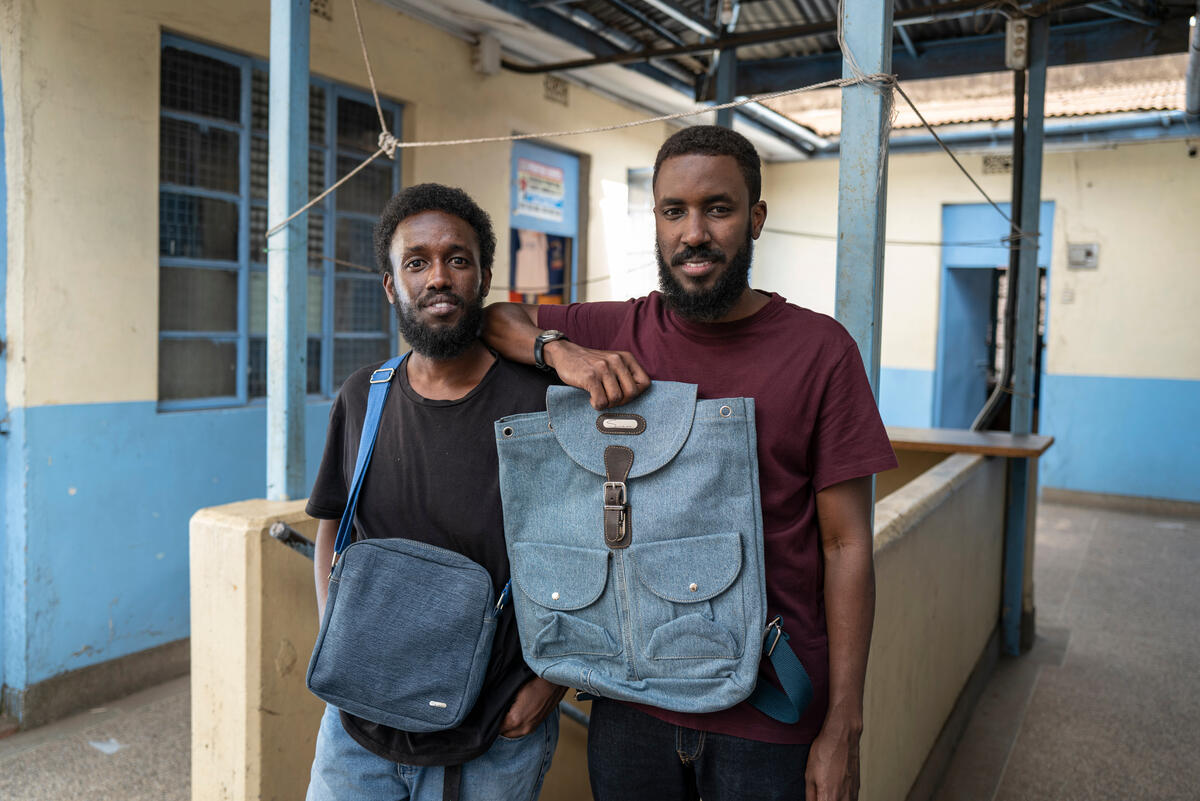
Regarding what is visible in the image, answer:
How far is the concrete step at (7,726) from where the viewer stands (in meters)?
3.53

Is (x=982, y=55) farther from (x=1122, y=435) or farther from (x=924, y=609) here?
(x=924, y=609)

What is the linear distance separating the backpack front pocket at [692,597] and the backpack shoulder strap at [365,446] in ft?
1.76

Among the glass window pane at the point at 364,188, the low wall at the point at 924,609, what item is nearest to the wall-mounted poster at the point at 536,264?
the glass window pane at the point at 364,188

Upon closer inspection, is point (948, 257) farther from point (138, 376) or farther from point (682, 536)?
point (682, 536)

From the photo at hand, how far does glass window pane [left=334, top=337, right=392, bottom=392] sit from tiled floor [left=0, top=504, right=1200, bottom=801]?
1883 mm

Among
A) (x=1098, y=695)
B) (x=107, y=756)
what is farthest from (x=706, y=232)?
(x=1098, y=695)

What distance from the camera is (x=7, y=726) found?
3.56 m

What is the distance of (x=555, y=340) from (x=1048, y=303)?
8.32m

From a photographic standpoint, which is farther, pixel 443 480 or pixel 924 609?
pixel 924 609

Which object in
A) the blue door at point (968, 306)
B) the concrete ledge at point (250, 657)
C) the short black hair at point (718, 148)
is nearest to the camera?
the short black hair at point (718, 148)

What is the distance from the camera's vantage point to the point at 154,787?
3.21 meters

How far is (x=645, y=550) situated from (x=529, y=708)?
1.27 feet

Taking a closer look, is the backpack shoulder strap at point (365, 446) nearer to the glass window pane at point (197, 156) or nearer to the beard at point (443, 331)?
the beard at point (443, 331)

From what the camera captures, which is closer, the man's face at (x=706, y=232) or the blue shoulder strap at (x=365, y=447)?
the man's face at (x=706, y=232)
